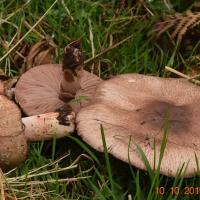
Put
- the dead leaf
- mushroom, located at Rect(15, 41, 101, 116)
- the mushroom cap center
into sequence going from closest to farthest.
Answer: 1. the mushroom cap center
2. mushroom, located at Rect(15, 41, 101, 116)
3. the dead leaf

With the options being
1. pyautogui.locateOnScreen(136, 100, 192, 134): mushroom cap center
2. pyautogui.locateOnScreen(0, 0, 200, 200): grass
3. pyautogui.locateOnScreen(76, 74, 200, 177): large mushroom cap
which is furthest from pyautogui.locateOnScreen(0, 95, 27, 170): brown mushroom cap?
pyautogui.locateOnScreen(136, 100, 192, 134): mushroom cap center

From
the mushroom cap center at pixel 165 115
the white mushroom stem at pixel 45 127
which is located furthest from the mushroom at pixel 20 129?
the mushroom cap center at pixel 165 115

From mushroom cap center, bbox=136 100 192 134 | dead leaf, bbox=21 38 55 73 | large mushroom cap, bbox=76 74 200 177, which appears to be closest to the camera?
large mushroom cap, bbox=76 74 200 177

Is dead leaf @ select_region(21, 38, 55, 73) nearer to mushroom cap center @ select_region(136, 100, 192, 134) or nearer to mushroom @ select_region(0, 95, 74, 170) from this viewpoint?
mushroom @ select_region(0, 95, 74, 170)

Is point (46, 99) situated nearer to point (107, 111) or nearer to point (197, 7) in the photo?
point (107, 111)

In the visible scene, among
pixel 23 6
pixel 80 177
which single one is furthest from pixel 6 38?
pixel 80 177

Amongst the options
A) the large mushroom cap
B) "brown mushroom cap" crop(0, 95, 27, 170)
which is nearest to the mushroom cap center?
the large mushroom cap

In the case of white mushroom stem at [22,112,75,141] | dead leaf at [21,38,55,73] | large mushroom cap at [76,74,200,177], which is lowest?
white mushroom stem at [22,112,75,141]

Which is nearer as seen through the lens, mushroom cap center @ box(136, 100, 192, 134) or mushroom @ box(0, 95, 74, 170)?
mushroom @ box(0, 95, 74, 170)

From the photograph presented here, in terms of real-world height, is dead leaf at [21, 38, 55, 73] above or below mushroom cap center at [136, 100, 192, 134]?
above
